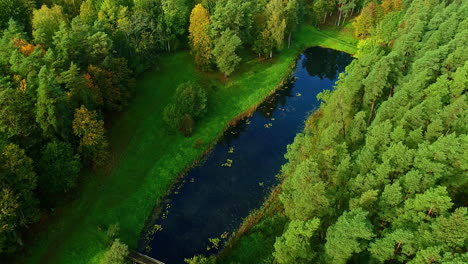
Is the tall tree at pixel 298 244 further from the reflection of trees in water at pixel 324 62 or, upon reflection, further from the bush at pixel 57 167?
the reflection of trees in water at pixel 324 62

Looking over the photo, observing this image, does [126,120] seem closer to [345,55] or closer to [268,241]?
[268,241]

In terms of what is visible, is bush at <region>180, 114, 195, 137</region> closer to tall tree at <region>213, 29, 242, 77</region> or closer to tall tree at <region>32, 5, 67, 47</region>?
tall tree at <region>213, 29, 242, 77</region>

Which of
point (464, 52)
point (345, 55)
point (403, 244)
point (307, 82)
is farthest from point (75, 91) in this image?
point (345, 55)

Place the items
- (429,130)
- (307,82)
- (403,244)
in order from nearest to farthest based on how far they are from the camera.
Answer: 1. (403,244)
2. (429,130)
3. (307,82)

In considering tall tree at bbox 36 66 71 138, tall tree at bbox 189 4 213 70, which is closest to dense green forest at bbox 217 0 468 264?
tall tree at bbox 36 66 71 138

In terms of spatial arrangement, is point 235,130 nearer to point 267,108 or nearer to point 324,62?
point 267,108

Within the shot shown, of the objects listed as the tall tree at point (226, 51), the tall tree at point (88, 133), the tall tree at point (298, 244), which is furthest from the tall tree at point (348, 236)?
the tall tree at point (226, 51)

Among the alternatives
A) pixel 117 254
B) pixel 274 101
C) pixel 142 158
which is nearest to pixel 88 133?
pixel 142 158
